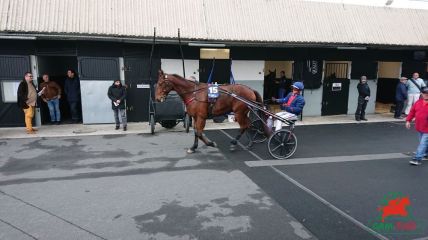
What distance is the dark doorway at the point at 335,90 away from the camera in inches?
521

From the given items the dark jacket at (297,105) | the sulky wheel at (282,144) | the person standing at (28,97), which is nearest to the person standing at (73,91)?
the person standing at (28,97)

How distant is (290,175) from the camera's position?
6.27 m

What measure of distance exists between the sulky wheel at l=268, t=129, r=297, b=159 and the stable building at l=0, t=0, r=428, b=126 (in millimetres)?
5009

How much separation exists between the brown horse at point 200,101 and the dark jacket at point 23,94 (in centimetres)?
502

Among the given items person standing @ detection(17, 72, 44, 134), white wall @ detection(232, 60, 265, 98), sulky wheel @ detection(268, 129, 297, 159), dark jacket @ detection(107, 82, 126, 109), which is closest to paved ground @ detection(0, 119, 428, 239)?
sulky wheel @ detection(268, 129, 297, 159)

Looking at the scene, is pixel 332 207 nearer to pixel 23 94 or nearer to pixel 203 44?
pixel 203 44

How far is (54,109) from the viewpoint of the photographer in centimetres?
1106

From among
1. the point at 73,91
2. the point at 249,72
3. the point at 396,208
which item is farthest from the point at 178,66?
the point at 396,208

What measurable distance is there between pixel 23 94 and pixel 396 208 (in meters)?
10.4

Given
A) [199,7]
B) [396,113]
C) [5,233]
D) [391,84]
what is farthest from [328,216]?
[391,84]

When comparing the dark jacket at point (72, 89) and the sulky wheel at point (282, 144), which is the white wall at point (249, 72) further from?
the dark jacket at point (72, 89)

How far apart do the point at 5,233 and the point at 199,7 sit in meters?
9.97

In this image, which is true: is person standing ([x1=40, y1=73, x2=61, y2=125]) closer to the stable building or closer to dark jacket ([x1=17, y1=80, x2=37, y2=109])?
the stable building

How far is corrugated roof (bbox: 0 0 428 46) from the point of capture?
10.1 meters
